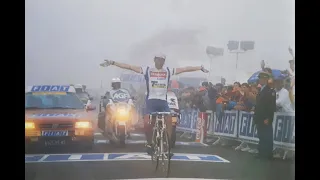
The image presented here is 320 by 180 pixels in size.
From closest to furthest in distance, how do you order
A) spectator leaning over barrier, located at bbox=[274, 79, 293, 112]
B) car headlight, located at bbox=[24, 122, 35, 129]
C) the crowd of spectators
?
car headlight, located at bbox=[24, 122, 35, 129] < the crowd of spectators < spectator leaning over barrier, located at bbox=[274, 79, 293, 112]

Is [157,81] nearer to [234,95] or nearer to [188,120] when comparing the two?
[188,120]

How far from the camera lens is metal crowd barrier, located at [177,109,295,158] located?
3277mm

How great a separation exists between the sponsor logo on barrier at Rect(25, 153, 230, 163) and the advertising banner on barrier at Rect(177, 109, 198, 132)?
0.21 metres

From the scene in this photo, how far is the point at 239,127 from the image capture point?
130 inches

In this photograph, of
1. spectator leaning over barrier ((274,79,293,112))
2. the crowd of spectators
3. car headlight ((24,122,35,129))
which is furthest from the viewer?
spectator leaning over barrier ((274,79,293,112))

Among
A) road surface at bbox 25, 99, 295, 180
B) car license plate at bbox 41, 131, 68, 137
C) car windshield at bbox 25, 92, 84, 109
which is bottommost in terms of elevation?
road surface at bbox 25, 99, 295, 180

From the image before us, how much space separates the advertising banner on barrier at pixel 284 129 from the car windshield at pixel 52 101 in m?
1.52

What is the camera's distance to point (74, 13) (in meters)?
3.16

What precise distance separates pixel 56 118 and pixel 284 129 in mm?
1765

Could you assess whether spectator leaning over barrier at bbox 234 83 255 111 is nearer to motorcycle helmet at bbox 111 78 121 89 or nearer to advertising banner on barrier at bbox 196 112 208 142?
advertising banner on barrier at bbox 196 112 208 142

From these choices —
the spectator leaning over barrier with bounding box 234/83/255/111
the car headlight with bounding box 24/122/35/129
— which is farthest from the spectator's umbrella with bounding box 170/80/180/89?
the car headlight with bounding box 24/122/35/129

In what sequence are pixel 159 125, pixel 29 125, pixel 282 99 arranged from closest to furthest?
pixel 29 125
pixel 159 125
pixel 282 99

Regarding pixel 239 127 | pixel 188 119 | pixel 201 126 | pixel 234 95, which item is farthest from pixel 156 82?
pixel 239 127
